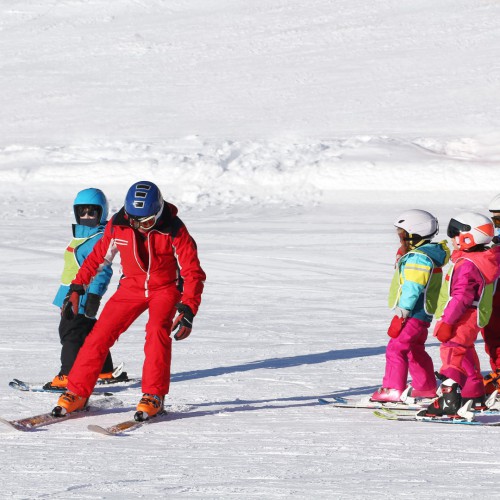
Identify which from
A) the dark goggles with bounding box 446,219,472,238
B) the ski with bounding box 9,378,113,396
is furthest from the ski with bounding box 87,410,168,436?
the dark goggles with bounding box 446,219,472,238

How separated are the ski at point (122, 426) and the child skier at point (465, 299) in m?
1.58

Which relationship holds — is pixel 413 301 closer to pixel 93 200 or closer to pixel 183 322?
pixel 183 322

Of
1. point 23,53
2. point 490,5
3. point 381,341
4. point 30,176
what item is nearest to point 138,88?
point 23,53

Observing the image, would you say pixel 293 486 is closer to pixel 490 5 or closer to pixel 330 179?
pixel 330 179

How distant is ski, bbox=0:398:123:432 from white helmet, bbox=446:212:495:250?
2315 mm

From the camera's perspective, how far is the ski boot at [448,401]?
252 inches

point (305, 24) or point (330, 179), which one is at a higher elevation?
point (305, 24)

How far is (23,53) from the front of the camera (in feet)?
129

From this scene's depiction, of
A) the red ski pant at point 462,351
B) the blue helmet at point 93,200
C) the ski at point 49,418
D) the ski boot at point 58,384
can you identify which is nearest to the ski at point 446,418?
the red ski pant at point 462,351

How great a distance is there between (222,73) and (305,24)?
6.19 metres

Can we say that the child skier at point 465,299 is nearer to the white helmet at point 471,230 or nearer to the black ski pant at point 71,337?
the white helmet at point 471,230

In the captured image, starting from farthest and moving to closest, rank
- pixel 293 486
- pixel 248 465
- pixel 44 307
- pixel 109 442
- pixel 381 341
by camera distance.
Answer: pixel 44 307
pixel 381 341
pixel 109 442
pixel 248 465
pixel 293 486

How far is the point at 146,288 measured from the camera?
6355 mm

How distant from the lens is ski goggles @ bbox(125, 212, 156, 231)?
6.12 meters
